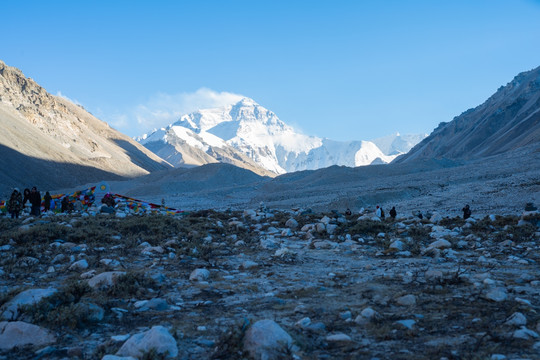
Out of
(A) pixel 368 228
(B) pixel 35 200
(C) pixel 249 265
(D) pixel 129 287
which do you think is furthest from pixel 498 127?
(D) pixel 129 287

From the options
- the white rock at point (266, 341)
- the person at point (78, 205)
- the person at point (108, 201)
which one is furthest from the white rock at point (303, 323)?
the person at point (108, 201)

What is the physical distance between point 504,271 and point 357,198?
2251 centimetres

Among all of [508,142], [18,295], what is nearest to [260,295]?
[18,295]

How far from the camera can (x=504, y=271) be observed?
20.7 feet

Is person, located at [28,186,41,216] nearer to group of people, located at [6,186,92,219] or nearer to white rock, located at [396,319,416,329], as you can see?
group of people, located at [6,186,92,219]

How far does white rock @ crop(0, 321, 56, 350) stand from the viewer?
364 centimetres

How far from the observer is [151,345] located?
345 centimetres

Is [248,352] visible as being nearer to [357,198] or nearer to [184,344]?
[184,344]

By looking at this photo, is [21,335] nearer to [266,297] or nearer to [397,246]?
[266,297]

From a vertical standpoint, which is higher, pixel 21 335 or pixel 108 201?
pixel 108 201

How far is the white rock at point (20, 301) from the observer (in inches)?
163

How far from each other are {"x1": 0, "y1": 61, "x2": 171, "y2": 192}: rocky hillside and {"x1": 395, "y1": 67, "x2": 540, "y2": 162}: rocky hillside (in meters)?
59.1

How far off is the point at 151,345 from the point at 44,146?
7735 cm

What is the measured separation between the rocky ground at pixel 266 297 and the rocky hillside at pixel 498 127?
71.7 meters
